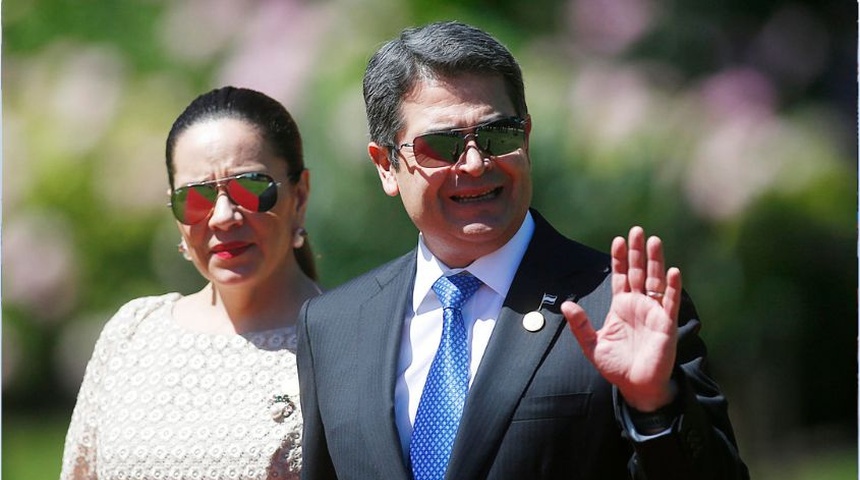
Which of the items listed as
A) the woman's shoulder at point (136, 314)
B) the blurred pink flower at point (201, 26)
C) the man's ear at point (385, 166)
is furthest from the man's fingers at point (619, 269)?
the blurred pink flower at point (201, 26)

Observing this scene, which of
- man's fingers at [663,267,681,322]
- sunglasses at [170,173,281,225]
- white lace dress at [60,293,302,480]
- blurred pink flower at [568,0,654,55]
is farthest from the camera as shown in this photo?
blurred pink flower at [568,0,654,55]

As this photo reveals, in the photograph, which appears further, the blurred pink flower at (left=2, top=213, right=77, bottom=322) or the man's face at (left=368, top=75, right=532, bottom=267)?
the blurred pink flower at (left=2, top=213, right=77, bottom=322)

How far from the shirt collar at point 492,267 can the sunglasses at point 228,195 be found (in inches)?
28.5

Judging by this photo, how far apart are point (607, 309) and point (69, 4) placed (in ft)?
11.7

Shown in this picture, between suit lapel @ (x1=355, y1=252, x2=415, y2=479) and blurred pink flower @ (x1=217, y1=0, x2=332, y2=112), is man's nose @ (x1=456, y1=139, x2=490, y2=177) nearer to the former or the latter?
suit lapel @ (x1=355, y1=252, x2=415, y2=479)

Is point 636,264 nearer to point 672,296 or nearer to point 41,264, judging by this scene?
point 672,296

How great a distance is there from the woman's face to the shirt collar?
0.73m

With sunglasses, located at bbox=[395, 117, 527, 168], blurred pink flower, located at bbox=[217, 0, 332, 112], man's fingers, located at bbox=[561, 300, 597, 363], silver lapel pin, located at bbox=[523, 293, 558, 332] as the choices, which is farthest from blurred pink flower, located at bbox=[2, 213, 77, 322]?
man's fingers, located at bbox=[561, 300, 597, 363]

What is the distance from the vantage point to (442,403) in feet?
8.27

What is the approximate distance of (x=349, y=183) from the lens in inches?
196

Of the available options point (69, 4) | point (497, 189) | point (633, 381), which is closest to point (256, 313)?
point (497, 189)

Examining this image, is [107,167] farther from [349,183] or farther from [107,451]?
[107,451]

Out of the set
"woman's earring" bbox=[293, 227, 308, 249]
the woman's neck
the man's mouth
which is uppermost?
"woman's earring" bbox=[293, 227, 308, 249]

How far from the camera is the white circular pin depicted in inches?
98.8
